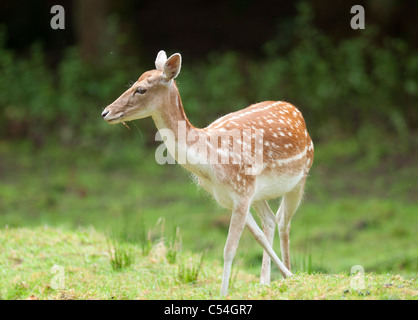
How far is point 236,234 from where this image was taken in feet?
18.5

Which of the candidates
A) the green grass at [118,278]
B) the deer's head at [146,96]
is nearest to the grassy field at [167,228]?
the green grass at [118,278]

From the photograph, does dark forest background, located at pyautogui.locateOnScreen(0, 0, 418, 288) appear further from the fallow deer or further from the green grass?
the fallow deer

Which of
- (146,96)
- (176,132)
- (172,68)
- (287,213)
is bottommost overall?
(287,213)

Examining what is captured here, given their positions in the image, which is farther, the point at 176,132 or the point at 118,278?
the point at 118,278

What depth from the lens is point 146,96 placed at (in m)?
5.45

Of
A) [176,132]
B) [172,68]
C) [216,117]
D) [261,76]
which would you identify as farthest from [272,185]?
[261,76]

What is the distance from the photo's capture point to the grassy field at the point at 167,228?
20.4 ft

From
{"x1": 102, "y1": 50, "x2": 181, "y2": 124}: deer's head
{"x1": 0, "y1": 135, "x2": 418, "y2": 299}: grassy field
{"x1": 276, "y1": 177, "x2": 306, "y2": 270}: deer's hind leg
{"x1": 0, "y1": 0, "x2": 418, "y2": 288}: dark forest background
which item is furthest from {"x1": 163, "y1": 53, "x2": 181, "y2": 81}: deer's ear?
{"x1": 0, "y1": 0, "x2": 418, "y2": 288}: dark forest background

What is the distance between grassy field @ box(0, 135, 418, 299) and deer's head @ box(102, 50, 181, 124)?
1.36m

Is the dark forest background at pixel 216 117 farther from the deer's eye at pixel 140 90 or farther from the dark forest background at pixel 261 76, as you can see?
the deer's eye at pixel 140 90

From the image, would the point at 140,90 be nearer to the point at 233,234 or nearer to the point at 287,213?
the point at 233,234

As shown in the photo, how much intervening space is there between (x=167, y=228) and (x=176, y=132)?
513cm

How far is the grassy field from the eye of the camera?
622cm
